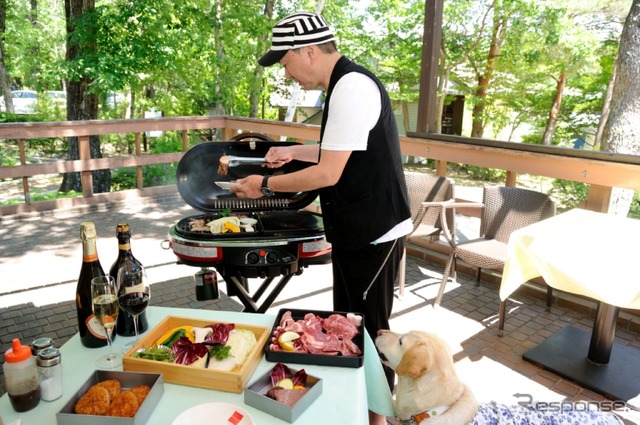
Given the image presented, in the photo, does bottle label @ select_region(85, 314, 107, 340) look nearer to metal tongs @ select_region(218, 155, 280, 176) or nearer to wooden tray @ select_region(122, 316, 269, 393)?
wooden tray @ select_region(122, 316, 269, 393)

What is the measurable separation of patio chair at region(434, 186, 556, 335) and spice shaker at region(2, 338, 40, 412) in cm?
264

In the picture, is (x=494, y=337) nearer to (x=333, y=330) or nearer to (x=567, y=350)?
(x=567, y=350)

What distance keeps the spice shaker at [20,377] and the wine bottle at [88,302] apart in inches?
10.1

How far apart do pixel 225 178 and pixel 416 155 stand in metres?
2.07

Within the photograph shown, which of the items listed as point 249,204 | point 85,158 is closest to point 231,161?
point 249,204

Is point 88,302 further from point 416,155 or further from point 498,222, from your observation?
point 416,155

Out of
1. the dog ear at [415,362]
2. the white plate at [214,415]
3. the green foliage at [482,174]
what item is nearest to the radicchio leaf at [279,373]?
the white plate at [214,415]

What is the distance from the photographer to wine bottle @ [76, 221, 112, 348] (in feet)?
4.22

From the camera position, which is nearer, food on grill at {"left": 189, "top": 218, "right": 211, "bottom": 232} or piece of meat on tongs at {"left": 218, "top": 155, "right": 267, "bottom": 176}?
food on grill at {"left": 189, "top": 218, "right": 211, "bottom": 232}

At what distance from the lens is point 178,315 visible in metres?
1.46

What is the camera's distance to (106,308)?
1148 mm

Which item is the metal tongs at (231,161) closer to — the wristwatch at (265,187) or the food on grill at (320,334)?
the wristwatch at (265,187)

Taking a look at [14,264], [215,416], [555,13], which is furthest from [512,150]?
[555,13]

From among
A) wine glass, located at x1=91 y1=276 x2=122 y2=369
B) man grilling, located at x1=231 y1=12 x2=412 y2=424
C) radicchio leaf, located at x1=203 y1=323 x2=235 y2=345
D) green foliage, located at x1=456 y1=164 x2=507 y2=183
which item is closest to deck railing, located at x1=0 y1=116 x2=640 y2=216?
man grilling, located at x1=231 y1=12 x2=412 y2=424
